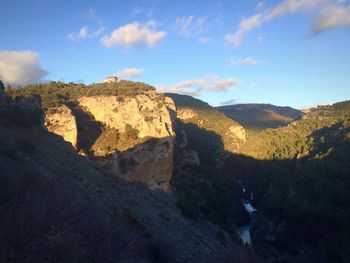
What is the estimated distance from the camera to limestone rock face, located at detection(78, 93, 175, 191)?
1816 inches

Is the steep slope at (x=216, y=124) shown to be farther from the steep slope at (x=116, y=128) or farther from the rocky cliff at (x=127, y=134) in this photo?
the rocky cliff at (x=127, y=134)

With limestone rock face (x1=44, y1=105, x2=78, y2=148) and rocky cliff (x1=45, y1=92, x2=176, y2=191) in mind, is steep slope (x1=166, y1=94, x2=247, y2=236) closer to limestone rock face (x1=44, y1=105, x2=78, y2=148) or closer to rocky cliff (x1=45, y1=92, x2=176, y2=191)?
rocky cliff (x1=45, y1=92, x2=176, y2=191)

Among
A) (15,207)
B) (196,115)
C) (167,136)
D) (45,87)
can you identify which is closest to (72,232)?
(15,207)

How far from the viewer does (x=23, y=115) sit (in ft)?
95.2

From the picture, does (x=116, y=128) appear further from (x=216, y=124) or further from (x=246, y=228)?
(x=216, y=124)

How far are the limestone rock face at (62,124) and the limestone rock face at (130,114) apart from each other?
24.2 ft

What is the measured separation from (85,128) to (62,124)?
19.0ft

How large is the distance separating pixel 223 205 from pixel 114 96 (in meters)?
23.1

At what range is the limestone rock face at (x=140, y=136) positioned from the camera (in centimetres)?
4612

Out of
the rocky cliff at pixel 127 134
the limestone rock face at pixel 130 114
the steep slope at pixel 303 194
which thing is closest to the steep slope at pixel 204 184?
the rocky cliff at pixel 127 134

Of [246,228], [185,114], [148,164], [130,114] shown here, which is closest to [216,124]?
[185,114]

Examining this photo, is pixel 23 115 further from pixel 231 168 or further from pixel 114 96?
pixel 231 168

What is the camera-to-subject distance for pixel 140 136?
1997 inches

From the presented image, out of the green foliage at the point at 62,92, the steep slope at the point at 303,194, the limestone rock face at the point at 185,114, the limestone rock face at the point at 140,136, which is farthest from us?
the limestone rock face at the point at 185,114
